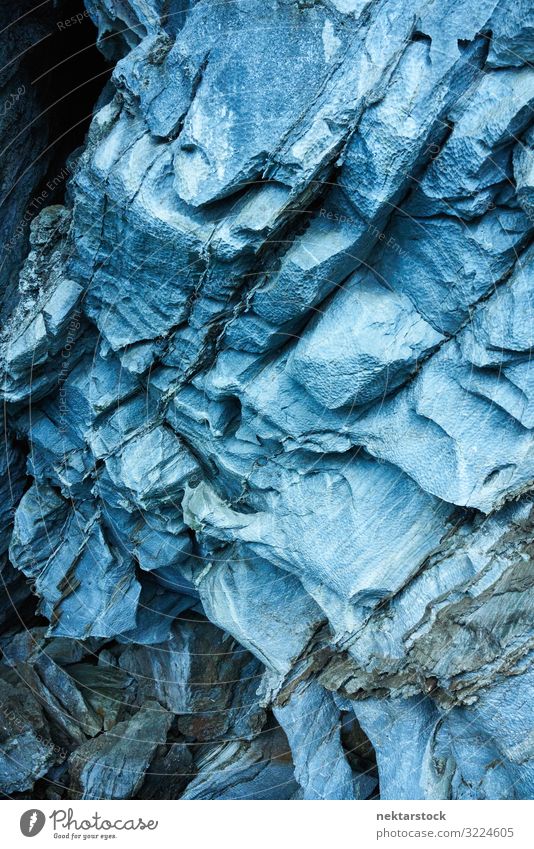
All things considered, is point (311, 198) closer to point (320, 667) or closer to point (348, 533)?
point (348, 533)

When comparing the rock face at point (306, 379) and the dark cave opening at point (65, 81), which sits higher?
the dark cave opening at point (65, 81)

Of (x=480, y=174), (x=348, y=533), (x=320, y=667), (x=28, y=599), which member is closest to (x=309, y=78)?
(x=480, y=174)

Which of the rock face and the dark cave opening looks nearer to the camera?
the rock face

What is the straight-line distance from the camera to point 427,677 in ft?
35.0

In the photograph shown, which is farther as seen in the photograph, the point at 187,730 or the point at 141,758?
the point at 187,730

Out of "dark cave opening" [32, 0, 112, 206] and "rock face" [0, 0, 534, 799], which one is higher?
"dark cave opening" [32, 0, 112, 206]

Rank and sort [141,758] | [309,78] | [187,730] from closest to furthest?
[309,78] < [141,758] < [187,730]

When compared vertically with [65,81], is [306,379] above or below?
below

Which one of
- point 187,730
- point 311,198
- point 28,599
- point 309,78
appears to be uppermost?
point 309,78

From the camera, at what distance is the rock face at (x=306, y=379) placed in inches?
336

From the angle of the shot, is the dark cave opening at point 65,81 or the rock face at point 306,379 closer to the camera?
the rock face at point 306,379

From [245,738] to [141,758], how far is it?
8.42 feet

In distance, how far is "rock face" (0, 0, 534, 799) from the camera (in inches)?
336

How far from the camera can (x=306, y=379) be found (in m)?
9.78
